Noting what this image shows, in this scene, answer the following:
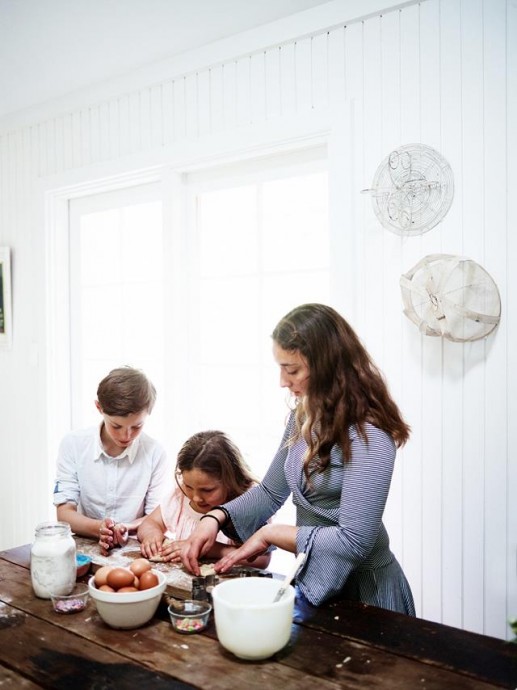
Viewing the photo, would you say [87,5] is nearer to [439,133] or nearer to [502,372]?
[439,133]

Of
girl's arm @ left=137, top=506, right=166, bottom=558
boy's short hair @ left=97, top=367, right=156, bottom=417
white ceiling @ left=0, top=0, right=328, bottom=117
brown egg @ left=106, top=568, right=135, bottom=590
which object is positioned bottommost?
girl's arm @ left=137, top=506, right=166, bottom=558

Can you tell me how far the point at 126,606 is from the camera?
127 cm

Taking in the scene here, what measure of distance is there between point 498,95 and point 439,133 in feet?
0.68

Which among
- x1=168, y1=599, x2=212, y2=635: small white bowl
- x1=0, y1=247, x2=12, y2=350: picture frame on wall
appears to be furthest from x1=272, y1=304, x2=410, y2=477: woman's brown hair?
x1=0, y1=247, x2=12, y2=350: picture frame on wall

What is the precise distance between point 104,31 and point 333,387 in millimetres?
1805

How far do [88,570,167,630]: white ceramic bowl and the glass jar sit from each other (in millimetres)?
187

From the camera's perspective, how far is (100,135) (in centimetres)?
309

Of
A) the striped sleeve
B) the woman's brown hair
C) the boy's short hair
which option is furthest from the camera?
the boy's short hair

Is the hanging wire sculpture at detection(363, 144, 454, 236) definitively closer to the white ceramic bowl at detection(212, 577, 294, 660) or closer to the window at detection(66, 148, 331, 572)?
the window at detection(66, 148, 331, 572)

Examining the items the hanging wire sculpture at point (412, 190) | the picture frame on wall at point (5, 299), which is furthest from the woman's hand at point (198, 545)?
the picture frame on wall at point (5, 299)

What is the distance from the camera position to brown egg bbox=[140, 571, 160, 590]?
1.33m

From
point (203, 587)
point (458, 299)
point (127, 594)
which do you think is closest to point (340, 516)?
point (203, 587)

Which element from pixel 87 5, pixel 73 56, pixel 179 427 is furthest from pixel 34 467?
pixel 87 5

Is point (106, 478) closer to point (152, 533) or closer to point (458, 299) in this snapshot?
point (152, 533)
